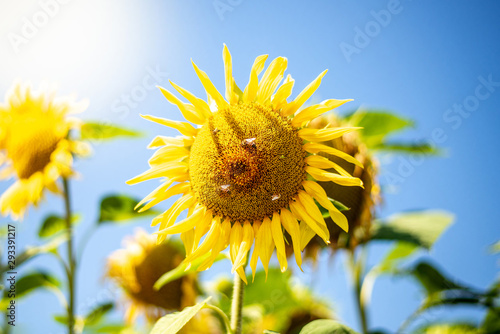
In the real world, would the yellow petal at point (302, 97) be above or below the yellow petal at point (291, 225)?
above

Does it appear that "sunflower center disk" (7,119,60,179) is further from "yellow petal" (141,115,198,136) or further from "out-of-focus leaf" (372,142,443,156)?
"out-of-focus leaf" (372,142,443,156)

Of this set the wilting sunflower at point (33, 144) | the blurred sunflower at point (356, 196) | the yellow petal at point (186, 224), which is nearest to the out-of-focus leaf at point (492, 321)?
the blurred sunflower at point (356, 196)

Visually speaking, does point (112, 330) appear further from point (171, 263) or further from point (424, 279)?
point (424, 279)

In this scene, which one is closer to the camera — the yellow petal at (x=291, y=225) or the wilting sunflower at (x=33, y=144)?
the yellow petal at (x=291, y=225)

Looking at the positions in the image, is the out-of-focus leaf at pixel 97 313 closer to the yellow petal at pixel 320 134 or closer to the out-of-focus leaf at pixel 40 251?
the out-of-focus leaf at pixel 40 251

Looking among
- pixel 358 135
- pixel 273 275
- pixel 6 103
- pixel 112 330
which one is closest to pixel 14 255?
pixel 112 330

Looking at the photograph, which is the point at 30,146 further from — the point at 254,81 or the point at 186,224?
the point at 254,81

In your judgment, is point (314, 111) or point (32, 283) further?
point (32, 283)

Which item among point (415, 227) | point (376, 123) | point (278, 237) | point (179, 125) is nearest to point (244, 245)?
point (278, 237)
